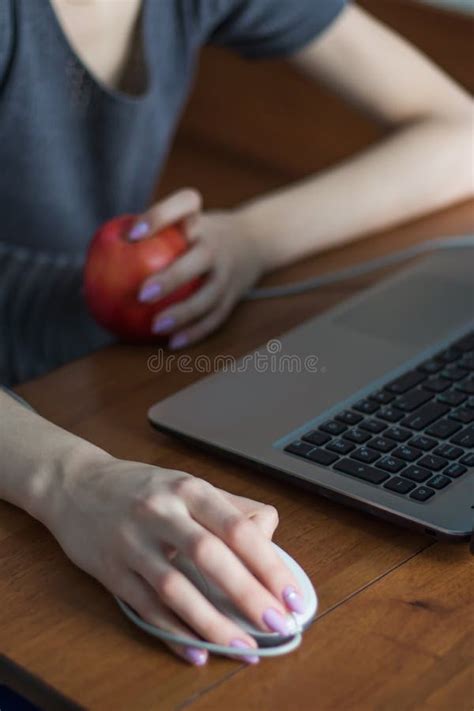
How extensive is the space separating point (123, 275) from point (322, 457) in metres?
0.27

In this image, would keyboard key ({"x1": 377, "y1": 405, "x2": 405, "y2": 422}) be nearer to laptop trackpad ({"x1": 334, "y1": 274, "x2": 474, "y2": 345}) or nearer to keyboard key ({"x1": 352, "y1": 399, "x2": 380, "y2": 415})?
keyboard key ({"x1": 352, "y1": 399, "x2": 380, "y2": 415})

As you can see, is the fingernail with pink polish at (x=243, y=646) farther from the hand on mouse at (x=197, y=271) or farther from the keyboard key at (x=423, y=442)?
the hand on mouse at (x=197, y=271)

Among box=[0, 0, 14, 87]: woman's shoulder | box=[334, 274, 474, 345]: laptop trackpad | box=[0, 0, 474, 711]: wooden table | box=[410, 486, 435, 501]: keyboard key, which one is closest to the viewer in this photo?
box=[0, 0, 474, 711]: wooden table

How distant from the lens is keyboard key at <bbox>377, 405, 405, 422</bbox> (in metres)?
0.75

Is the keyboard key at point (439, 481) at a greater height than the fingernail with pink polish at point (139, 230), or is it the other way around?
the fingernail with pink polish at point (139, 230)

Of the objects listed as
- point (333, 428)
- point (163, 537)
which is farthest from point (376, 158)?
point (163, 537)

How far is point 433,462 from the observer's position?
0.70 m

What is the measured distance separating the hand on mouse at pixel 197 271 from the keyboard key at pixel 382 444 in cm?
25

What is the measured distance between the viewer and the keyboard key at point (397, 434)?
728mm

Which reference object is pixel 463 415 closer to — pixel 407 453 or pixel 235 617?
pixel 407 453

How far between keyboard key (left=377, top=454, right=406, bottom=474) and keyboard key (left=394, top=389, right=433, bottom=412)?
65 mm

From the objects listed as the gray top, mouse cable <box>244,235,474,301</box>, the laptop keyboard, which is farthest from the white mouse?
the gray top

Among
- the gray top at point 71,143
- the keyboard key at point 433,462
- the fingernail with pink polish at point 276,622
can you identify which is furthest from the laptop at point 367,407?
the gray top at point 71,143

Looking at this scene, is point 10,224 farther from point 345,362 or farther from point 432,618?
point 432,618
